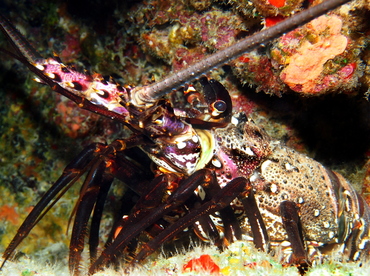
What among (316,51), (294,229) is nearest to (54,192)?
(294,229)

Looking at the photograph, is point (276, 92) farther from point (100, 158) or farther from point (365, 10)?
point (100, 158)

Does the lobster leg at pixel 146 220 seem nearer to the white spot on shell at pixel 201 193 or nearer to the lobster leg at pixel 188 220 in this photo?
the lobster leg at pixel 188 220

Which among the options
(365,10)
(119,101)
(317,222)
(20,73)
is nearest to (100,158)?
(119,101)

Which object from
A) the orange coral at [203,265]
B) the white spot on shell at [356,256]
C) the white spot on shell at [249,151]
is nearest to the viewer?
the orange coral at [203,265]

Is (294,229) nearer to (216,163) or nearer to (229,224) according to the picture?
(229,224)

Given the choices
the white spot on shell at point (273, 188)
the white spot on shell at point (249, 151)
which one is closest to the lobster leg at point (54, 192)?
the white spot on shell at point (249, 151)

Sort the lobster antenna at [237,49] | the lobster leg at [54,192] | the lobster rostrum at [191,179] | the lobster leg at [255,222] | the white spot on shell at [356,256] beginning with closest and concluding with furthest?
the lobster antenna at [237,49] → the lobster rostrum at [191,179] → the lobster leg at [54,192] → the lobster leg at [255,222] → the white spot on shell at [356,256]

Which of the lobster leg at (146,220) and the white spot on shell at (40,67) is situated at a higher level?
the white spot on shell at (40,67)
